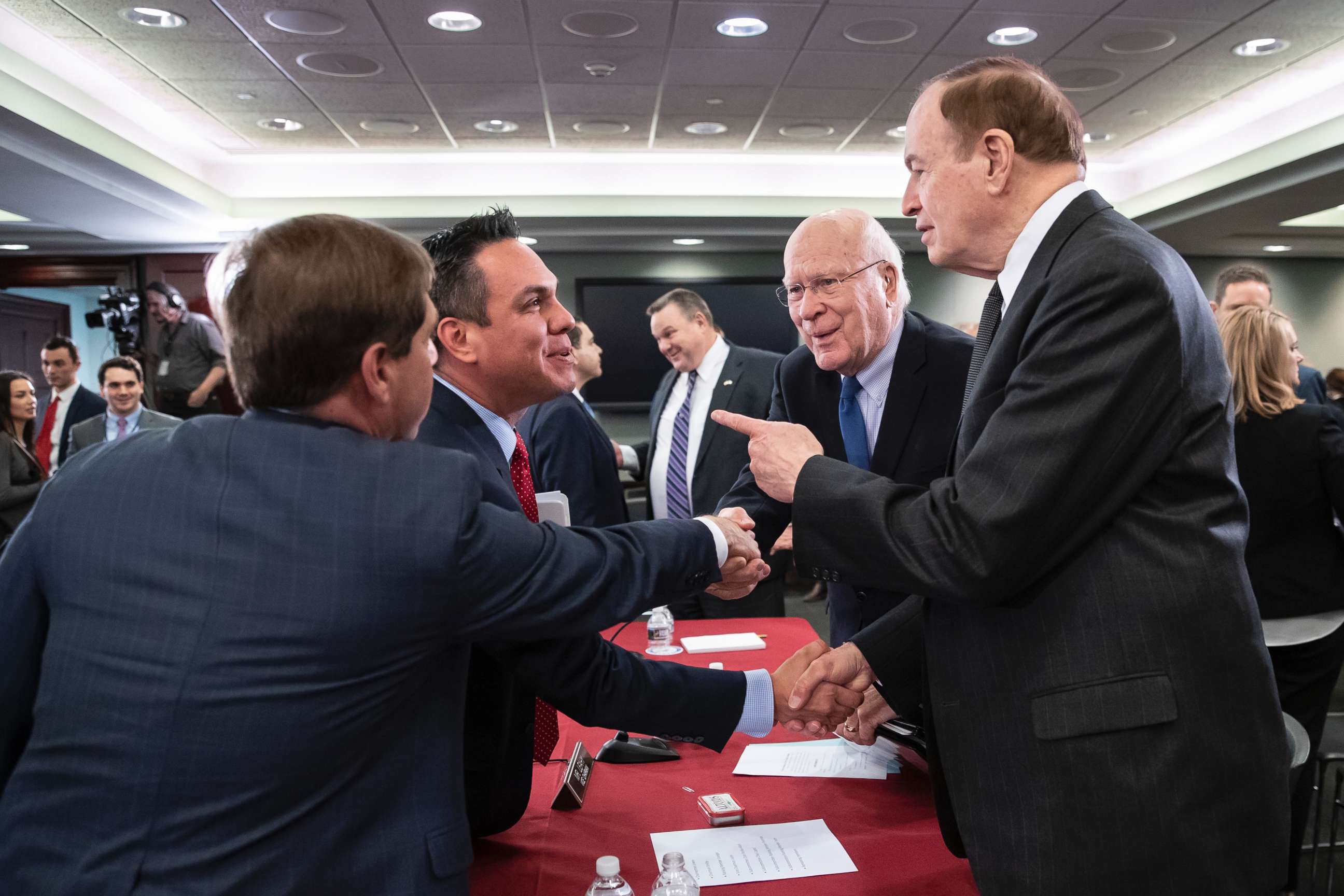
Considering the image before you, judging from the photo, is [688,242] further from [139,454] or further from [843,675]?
[139,454]

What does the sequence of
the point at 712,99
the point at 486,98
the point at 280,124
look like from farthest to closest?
the point at 280,124 < the point at 712,99 < the point at 486,98

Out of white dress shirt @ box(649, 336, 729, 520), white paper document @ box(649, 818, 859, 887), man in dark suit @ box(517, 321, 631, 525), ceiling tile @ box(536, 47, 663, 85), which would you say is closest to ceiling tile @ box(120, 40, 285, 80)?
ceiling tile @ box(536, 47, 663, 85)

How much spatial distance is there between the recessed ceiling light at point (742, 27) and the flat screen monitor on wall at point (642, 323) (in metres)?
4.07

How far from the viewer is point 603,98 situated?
6738 millimetres

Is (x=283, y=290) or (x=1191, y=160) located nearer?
(x=283, y=290)

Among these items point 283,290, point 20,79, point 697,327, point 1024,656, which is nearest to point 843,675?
point 1024,656

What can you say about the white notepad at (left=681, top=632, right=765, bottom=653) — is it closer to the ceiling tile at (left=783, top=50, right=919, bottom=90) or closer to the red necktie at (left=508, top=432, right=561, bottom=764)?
the red necktie at (left=508, top=432, right=561, bottom=764)

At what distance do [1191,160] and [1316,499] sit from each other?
5919 mm

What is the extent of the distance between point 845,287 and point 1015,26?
13.4 ft

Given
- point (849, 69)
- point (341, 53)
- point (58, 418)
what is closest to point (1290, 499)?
point (849, 69)

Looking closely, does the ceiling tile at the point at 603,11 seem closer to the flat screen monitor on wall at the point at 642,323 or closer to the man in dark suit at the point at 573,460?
the man in dark suit at the point at 573,460

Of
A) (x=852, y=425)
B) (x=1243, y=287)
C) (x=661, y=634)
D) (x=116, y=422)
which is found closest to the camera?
(x=852, y=425)

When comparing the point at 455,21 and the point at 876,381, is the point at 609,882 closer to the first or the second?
the point at 876,381

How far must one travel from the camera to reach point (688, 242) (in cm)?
933
